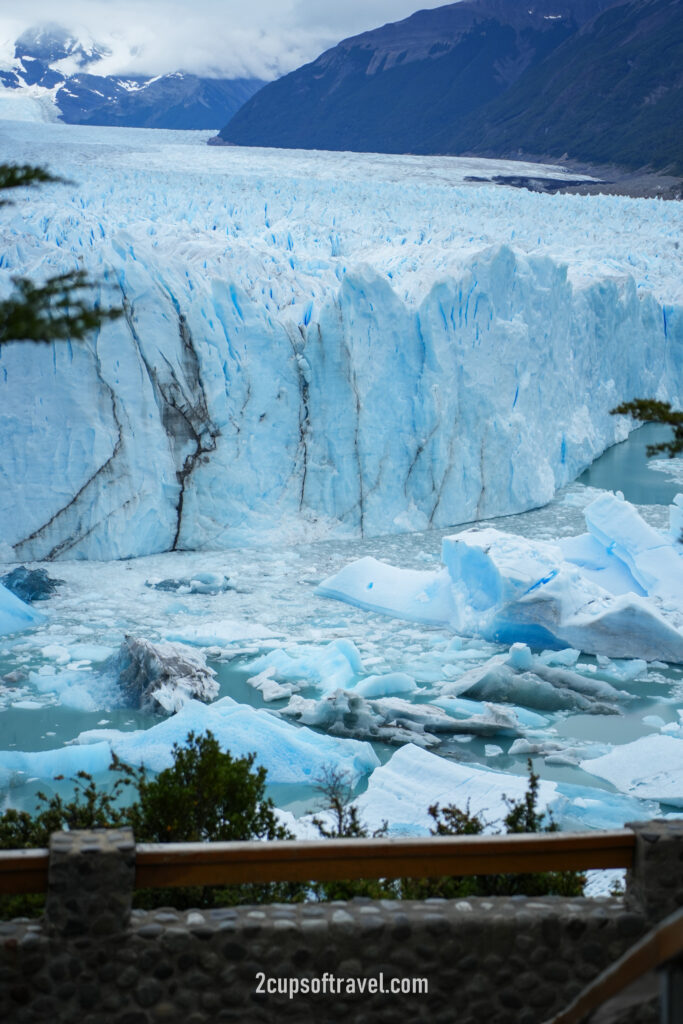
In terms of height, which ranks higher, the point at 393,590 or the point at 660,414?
the point at 660,414

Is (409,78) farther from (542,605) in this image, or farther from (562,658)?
(562,658)

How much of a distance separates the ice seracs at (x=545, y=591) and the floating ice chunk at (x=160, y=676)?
5.95 feet

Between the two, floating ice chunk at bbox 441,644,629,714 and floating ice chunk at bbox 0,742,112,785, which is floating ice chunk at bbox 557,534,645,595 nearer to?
floating ice chunk at bbox 441,644,629,714

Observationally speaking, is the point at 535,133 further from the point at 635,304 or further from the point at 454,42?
the point at 635,304

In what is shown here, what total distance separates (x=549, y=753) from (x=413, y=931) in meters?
3.21

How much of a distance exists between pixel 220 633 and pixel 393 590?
144 cm

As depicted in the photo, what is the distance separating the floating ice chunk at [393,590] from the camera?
756cm

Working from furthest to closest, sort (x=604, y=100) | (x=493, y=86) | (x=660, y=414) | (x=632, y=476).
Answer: (x=493, y=86), (x=604, y=100), (x=632, y=476), (x=660, y=414)

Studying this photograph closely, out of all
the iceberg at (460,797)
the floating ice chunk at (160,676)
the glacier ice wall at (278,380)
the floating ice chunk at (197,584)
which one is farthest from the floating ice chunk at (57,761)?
the glacier ice wall at (278,380)

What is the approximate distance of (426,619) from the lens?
7500 millimetres

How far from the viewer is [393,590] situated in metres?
7.72

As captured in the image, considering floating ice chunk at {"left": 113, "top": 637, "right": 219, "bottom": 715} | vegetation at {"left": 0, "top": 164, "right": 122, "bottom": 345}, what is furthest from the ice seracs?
vegetation at {"left": 0, "top": 164, "right": 122, "bottom": 345}

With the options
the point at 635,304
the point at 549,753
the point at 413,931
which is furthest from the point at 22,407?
the point at 635,304

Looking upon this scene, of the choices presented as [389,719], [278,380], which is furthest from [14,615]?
[278,380]
